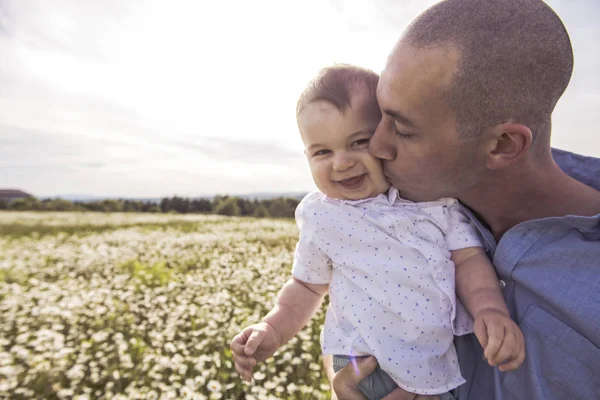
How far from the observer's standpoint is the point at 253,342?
5.97 ft

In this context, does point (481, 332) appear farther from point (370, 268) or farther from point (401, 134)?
point (401, 134)

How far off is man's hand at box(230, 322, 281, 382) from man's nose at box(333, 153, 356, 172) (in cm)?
83

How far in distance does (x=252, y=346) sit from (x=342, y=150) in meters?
0.99

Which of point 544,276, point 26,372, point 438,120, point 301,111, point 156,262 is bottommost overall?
point 26,372

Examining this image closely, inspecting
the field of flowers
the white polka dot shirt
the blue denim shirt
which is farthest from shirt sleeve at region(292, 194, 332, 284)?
the field of flowers

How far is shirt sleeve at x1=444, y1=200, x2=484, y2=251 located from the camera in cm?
191

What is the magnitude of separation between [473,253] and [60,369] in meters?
4.05

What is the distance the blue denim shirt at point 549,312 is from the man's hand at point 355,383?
29 cm

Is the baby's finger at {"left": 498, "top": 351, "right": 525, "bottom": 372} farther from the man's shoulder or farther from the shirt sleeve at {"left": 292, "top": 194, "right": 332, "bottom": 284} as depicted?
the man's shoulder

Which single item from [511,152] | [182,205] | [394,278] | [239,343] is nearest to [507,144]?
[511,152]

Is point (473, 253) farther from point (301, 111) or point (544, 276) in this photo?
point (301, 111)

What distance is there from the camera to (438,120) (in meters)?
1.69

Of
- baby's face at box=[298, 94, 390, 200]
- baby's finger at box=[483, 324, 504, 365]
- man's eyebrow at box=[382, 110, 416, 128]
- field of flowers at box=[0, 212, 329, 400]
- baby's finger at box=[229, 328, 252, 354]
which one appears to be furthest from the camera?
field of flowers at box=[0, 212, 329, 400]

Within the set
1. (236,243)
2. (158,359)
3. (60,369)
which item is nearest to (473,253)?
(158,359)
